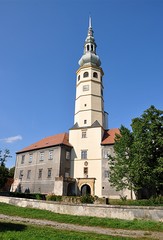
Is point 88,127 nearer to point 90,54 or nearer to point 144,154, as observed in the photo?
point 90,54

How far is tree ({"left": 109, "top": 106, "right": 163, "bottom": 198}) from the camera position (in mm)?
21406

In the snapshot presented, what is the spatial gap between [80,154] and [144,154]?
1645cm

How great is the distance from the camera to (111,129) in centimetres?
3919

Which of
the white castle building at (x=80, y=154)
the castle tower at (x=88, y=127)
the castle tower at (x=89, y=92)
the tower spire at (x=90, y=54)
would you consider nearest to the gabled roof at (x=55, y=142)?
the white castle building at (x=80, y=154)

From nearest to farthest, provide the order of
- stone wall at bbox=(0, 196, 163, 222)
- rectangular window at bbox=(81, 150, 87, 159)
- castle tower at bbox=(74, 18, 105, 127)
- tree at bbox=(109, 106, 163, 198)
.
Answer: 1. stone wall at bbox=(0, 196, 163, 222)
2. tree at bbox=(109, 106, 163, 198)
3. rectangular window at bbox=(81, 150, 87, 159)
4. castle tower at bbox=(74, 18, 105, 127)

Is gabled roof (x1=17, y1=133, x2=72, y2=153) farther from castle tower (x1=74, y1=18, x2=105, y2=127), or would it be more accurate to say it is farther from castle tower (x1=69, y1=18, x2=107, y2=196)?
castle tower (x1=74, y1=18, x2=105, y2=127)

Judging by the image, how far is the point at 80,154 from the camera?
36.6 m

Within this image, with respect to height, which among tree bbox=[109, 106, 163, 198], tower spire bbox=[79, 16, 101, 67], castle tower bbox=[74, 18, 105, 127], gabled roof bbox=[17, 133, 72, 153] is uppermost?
tower spire bbox=[79, 16, 101, 67]

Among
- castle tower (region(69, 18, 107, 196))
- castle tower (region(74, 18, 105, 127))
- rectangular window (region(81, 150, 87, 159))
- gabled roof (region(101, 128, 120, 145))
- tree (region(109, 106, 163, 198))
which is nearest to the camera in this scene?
tree (region(109, 106, 163, 198))

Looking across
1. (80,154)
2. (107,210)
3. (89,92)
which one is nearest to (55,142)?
(80,154)

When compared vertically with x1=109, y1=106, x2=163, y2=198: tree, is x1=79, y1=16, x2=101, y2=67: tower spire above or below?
above

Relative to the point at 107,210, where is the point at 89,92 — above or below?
above

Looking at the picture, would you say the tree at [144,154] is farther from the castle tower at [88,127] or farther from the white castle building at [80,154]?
the castle tower at [88,127]

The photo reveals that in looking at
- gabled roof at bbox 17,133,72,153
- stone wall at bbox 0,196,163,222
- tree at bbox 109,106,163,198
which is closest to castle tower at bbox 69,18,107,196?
gabled roof at bbox 17,133,72,153
